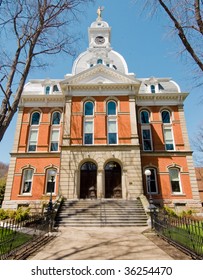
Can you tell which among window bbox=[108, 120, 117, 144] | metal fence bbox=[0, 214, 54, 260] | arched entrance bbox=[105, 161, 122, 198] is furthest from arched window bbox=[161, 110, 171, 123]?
metal fence bbox=[0, 214, 54, 260]

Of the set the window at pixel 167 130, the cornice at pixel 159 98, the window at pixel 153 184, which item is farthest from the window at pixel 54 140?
the window at pixel 167 130

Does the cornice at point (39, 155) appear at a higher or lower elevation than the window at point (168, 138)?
lower

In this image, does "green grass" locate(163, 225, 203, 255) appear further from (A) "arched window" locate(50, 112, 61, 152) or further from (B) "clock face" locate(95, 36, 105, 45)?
(B) "clock face" locate(95, 36, 105, 45)


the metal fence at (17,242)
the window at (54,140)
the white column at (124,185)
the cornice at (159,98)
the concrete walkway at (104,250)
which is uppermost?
the cornice at (159,98)

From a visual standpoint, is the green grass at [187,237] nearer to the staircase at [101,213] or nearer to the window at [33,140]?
the staircase at [101,213]

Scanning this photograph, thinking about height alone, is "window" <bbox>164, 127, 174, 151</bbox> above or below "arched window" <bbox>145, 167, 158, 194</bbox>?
above

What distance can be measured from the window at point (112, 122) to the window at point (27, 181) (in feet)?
26.3

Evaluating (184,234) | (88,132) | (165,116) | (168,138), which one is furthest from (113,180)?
(184,234)

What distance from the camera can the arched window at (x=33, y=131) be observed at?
61.5ft

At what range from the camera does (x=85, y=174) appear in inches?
641

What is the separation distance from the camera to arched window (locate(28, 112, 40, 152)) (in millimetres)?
18734

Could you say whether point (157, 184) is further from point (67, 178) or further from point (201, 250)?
point (201, 250)

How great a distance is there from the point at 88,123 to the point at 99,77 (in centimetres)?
499

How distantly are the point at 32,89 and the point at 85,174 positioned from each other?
11922 mm
